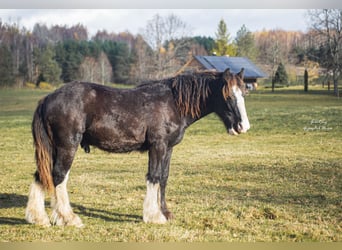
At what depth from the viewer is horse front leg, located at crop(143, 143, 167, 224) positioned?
4.09 m

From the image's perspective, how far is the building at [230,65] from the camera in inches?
249

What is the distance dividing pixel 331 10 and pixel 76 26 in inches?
149

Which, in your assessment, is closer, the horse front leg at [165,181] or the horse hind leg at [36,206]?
the horse hind leg at [36,206]

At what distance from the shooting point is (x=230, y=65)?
6.52 metres

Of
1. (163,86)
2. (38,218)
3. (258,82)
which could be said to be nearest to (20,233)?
(38,218)

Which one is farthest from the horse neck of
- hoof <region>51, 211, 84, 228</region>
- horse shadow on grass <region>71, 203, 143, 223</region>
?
hoof <region>51, 211, 84, 228</region>

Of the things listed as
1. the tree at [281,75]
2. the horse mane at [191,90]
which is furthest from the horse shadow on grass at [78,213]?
Result: the tree at [281,75]

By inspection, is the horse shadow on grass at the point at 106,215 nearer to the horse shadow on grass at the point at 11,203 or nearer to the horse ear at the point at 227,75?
the horse shadow on grass at the point at 11,203

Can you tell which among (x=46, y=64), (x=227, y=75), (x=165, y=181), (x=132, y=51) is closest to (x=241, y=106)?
(x=227, y=75)

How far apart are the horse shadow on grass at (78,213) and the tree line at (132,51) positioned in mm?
2043

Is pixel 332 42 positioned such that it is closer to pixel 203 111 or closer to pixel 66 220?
pixel 203 111

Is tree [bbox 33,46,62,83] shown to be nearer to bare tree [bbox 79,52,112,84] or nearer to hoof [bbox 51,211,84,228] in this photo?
bare tree [bbox 79,52,112,84]

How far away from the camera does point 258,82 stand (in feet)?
21.6

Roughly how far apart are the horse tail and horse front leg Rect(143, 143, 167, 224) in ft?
3.07
